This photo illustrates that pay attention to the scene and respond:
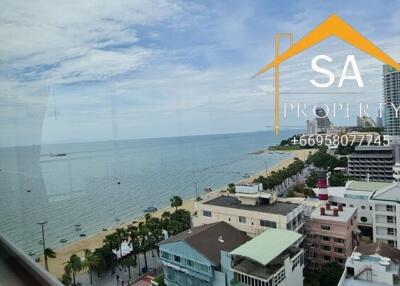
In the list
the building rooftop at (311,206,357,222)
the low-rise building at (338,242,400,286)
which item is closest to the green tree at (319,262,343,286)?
the low-rise building at (338,242,400,286)

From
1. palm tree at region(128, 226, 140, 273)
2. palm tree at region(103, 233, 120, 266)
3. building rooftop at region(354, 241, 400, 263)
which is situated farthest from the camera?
palm tree at region(128, 226, 140, 273)

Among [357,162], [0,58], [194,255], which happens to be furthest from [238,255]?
[357,162]

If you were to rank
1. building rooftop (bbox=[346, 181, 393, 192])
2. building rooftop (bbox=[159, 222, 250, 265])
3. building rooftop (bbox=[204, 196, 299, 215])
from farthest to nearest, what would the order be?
building rooftop (bbox=[346, 181, 393, 192]) < building rooftop (bbox=[204, 196, 299, 215]) < building rooftop (bbox=[159, 222, 250, 265])

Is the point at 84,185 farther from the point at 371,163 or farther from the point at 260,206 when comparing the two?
the point at 371,163

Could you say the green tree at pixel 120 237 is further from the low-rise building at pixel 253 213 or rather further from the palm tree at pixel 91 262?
the low-rise building at pixel 253 213

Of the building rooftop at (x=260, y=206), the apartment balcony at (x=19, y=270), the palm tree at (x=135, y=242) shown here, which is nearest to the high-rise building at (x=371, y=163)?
the building rooftop at (x=260, y=206)

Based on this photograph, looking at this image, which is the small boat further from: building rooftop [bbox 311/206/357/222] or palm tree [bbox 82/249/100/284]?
building rooftop [bbox 311/206/357/222]

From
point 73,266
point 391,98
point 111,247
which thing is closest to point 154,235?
point 111,247
